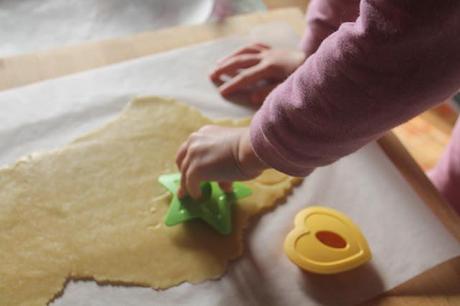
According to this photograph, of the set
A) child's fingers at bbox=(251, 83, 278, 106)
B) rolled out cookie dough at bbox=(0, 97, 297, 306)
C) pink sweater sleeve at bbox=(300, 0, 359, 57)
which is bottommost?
rolled out cookie dough at bbox=(0, 97, 297, 306)

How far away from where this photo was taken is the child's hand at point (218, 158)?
55 cm

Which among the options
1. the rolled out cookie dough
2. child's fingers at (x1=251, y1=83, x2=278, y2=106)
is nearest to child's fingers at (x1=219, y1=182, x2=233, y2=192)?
the rolled out cookie dough

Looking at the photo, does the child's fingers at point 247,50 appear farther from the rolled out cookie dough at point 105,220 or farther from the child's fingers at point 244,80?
the rolled out cookie dough at point 105,220

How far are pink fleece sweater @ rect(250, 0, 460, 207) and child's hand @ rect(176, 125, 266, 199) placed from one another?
26 millimetres

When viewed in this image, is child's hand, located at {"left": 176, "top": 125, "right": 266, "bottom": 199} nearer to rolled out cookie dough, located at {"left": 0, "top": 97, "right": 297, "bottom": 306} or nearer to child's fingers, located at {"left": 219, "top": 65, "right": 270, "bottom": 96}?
rolled out cookie dough, located at {"left": 0, "top": 97, "right": 297, "bottom": 306}

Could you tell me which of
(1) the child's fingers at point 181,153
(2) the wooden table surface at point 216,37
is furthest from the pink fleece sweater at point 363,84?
(2) the wooden table surface at point 216,37

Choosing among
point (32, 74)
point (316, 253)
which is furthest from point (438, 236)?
point (32, 74)

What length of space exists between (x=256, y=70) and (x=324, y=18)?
0.12 meters

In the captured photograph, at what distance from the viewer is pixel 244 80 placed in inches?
30.9

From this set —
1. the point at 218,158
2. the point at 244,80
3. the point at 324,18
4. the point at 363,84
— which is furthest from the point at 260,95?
the point at 363,84

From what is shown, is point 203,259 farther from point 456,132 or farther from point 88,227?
point 456,132

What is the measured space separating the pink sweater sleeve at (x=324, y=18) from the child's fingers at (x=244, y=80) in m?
0.08

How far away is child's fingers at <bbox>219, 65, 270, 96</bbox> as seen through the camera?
0.78 m

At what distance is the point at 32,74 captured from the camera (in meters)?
0.75
